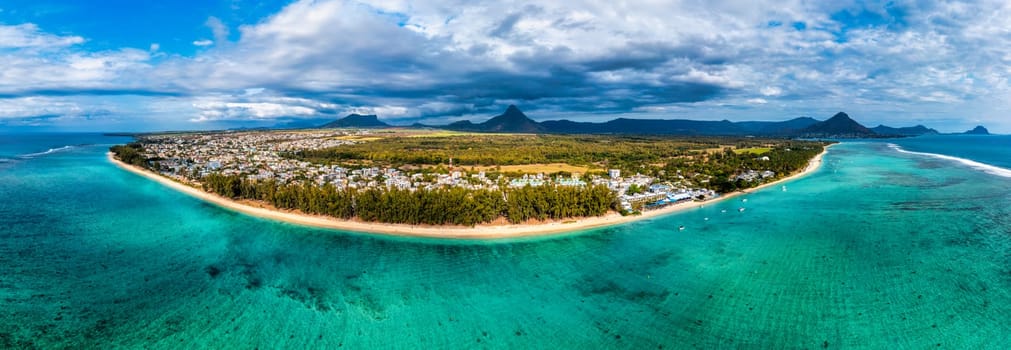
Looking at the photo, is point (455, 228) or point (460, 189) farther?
point (460, 189)

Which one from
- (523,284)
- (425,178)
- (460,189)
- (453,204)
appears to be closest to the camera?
(523,284)

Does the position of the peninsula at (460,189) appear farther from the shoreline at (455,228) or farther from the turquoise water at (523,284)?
the turquoise water at (523,284)

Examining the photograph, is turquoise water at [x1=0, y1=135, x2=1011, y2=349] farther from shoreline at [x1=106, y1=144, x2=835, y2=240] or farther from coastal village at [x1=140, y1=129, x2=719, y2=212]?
coastal village at [x1=140, y1=129, x2=719, y2=212]

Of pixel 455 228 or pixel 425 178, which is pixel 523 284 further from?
pixel 425 178

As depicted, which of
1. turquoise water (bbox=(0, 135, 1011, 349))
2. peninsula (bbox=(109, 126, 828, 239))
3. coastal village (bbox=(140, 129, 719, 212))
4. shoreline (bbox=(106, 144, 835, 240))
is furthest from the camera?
coastal village (bbox=(140, 129, 719, 212))

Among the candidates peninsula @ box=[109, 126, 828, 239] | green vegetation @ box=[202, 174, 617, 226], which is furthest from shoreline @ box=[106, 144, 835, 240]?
green vegetation @ box=[202, 174, 617, 226]

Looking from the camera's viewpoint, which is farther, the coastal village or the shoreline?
the coastal village

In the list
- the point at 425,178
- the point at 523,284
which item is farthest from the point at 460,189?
the point at 425,178

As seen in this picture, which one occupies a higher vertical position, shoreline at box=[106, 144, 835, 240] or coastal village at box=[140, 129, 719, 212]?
coastal village at box=[140, 129, 719, 212]
